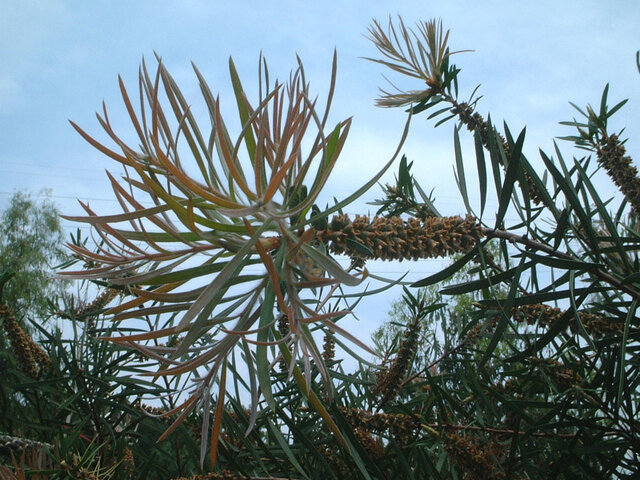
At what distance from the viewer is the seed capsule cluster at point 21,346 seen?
0.73 meters

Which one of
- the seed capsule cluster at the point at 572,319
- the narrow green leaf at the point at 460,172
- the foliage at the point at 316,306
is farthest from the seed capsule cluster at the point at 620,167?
the narrow green leaf at the point at 460,172

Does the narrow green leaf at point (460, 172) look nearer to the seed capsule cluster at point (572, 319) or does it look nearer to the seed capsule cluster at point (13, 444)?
the seed capsule cluster at point (572, 319)

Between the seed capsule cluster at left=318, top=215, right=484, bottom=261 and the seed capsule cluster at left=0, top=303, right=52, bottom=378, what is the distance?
55cm

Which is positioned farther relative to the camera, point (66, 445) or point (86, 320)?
point (86, 320)

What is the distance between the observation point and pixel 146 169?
0.41 metres

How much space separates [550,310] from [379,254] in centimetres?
30

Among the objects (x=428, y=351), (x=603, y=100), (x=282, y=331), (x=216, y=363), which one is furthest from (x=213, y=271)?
(x=603, y=100)

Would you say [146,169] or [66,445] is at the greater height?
[146,169]

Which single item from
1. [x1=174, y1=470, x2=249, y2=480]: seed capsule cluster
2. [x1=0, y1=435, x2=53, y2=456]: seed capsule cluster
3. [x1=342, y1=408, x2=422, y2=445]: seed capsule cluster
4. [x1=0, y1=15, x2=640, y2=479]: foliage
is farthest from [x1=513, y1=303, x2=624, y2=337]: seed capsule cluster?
[x1=0, y1=435, x2=53, y2=456]: seed capsule cluster

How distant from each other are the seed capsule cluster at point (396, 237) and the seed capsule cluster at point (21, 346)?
55cm

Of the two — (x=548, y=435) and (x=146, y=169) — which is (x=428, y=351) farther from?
(x=146, y=169)

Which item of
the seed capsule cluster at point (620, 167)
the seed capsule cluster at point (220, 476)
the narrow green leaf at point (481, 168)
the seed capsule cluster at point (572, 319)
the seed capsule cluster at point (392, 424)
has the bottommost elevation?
the seed capsule cluster at point (220, 476)

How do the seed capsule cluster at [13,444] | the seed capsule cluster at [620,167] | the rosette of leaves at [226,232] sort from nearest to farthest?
the rosette of leaves at [226,232]
the seed capsule cluster at [13,444]
the seed capsule cluster at [620,167]

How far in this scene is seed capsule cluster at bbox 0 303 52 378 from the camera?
0.73 metres
